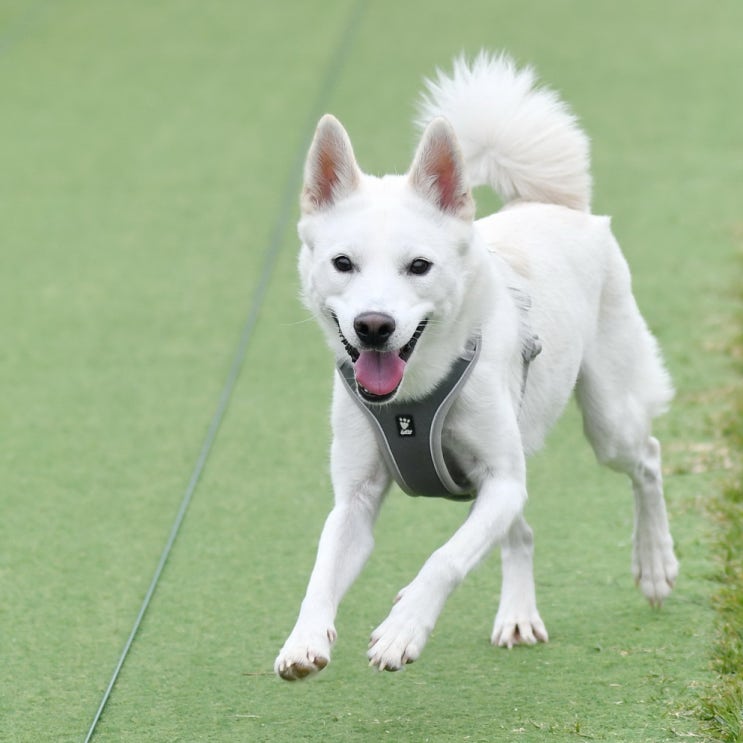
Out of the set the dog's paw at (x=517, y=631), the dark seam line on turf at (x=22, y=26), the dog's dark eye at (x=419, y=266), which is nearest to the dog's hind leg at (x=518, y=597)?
the dog's paw at (x=517, y=631)

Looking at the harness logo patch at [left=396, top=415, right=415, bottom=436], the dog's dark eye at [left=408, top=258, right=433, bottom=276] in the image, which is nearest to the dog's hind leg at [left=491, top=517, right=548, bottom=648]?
the harness logo patch at [left=396, top=415, right=415, bottom=436]

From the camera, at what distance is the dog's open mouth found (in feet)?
11.1

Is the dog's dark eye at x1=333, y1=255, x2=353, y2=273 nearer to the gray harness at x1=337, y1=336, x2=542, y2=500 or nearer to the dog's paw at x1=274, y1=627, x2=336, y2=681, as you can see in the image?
the gray harness at x1=337, y1=336, x2=542, y2=500

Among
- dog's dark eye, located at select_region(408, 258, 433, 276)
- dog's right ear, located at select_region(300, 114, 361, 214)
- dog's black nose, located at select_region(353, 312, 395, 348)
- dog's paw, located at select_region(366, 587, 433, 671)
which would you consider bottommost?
dog's paw, located at select_region(366, 587, 433, 671)

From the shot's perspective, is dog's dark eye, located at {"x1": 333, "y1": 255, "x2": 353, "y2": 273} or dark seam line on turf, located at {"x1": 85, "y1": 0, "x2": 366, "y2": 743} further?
dark seam line on turf, located at {"x1": 85, "y1": 0, "x2": 366, "y2": 743}

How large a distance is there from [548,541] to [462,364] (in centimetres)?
148

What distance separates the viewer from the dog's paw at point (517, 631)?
416 centimetres

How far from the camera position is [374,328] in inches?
129

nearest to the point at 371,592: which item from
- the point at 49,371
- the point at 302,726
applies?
the point at 302,726

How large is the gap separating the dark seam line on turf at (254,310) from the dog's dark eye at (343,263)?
136cm

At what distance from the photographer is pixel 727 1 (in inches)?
544

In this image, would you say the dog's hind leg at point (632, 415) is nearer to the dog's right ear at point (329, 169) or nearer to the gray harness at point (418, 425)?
the gray harness at point (418, 425)

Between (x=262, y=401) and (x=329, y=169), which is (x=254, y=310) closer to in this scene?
(x=262, y=401)

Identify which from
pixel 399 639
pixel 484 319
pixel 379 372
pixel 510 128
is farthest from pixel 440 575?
pixel 510 128
